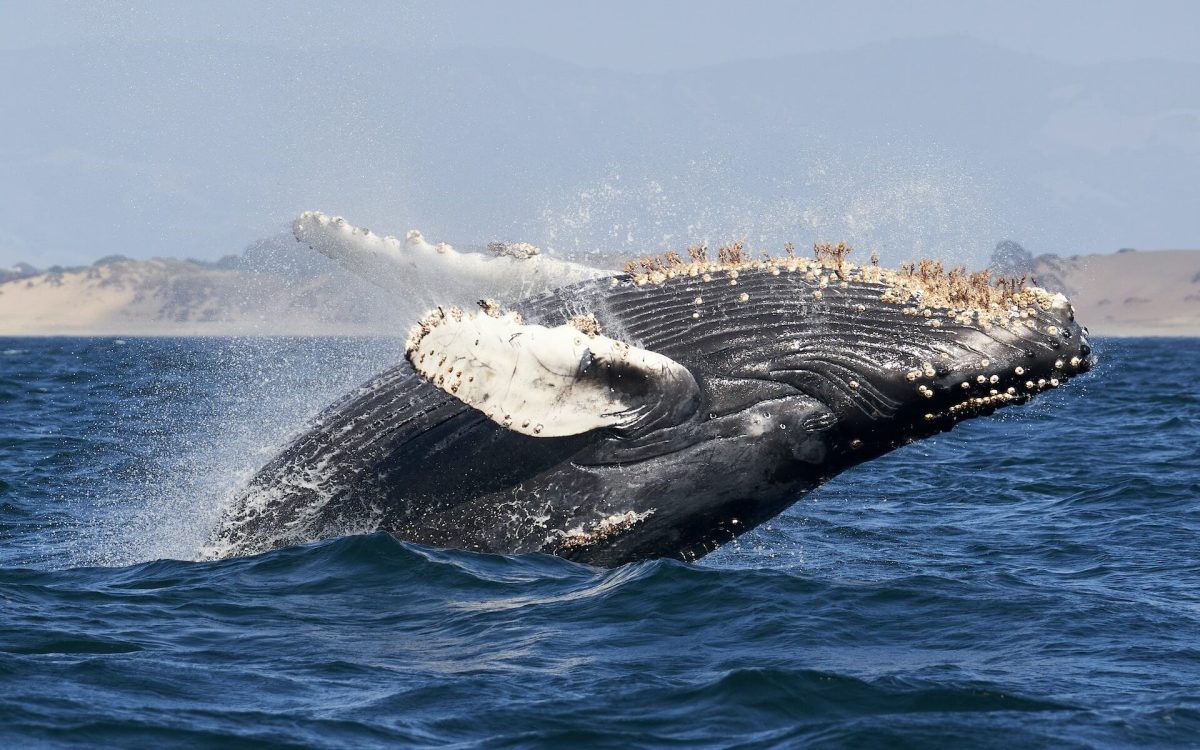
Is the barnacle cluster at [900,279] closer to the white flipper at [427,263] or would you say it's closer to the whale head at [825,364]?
the whale head at [825,364]

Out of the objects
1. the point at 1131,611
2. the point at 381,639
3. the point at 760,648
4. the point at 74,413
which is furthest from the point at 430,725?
the point at 74,413

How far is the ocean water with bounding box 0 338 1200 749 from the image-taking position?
727cm

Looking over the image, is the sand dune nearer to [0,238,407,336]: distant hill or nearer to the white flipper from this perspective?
[0,238,407,336]: distant hill

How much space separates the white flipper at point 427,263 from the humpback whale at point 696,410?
0.76 metres

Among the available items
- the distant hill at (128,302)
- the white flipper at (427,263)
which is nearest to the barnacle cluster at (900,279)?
the white flipper at (427,263)

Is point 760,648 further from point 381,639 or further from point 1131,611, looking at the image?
point 1131,611

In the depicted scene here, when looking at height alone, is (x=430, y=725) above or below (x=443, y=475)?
below

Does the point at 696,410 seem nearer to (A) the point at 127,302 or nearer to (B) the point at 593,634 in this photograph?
(B) the point at 593,634

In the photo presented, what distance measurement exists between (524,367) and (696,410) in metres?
1.45

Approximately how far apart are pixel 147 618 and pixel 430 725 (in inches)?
108

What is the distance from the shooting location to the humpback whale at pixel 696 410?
9406 millimetres

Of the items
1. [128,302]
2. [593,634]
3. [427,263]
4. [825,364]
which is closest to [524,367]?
[593,634]

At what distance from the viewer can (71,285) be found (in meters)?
190

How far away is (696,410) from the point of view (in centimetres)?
951
